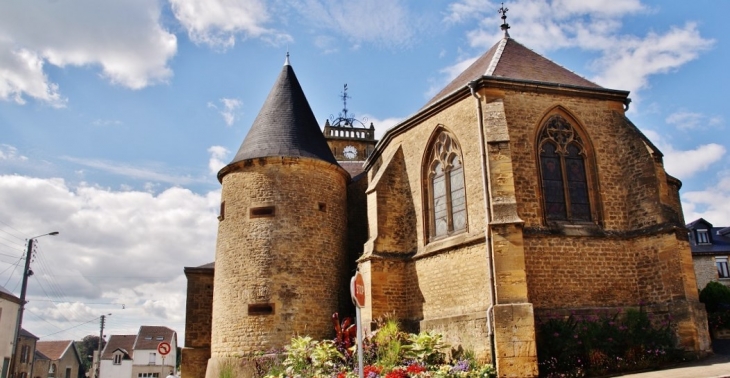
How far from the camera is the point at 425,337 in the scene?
13.1 m

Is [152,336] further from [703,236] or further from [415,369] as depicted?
[415,369]

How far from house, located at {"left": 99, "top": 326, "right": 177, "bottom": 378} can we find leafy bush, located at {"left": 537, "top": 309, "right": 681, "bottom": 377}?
4484cm

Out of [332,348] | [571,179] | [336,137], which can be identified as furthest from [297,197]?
[336,137]

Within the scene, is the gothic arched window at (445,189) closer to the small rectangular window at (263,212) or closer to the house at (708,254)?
the small rectangular window at (263,212)

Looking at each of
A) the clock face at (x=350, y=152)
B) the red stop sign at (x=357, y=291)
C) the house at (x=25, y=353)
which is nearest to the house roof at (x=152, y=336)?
the house at (x=25, y=353)

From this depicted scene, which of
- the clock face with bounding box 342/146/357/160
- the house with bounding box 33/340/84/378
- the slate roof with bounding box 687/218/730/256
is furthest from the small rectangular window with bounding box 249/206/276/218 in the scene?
the house with bounding box 33/340/84/378

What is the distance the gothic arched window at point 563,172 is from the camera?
553 inches

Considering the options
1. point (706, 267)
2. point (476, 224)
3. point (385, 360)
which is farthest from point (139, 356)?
point (476, 224)

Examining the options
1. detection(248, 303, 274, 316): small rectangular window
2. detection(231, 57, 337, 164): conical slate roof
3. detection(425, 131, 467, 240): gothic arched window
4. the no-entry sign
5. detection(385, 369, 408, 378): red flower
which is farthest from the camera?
detection(231, 57, 337, 164): conical slate roof

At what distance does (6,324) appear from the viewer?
2928 centimetres

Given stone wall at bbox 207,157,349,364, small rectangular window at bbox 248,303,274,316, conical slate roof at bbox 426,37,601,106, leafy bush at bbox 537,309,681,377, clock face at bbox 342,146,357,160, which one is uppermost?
clock face at bbox 342,146,357,160

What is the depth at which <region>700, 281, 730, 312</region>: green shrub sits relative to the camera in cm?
1773

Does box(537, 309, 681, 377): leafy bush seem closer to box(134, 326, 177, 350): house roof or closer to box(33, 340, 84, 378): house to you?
box(134, 326, 177, 350): house roof

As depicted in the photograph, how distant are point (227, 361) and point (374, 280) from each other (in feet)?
15.7
